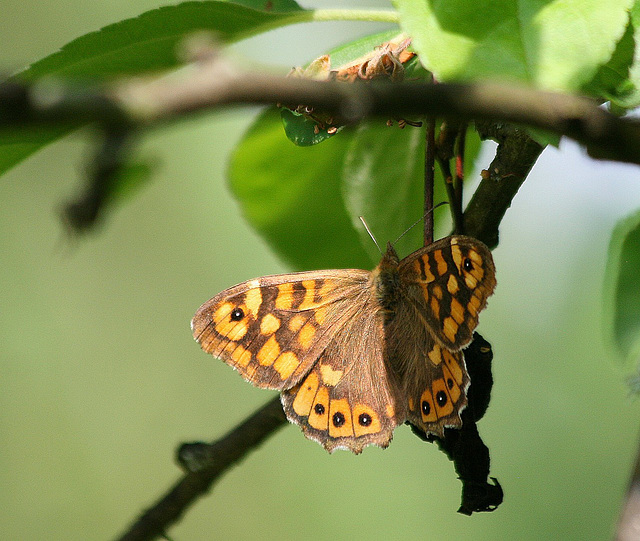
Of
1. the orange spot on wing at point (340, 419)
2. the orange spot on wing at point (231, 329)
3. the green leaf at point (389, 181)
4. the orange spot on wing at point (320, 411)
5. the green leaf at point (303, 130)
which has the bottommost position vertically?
the orange spot on wing at point (340, 419)

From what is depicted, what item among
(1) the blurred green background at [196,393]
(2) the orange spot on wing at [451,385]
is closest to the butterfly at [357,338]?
(2) the orange spot on wing at [451,385]

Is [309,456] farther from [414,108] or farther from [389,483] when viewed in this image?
[414,108]

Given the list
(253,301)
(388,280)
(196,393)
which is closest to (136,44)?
(253,301)

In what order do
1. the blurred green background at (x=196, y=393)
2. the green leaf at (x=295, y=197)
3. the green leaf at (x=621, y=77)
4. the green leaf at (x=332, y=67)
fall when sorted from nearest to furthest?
the green leaf at (x=621, y=77) → the green leaf at (x=332, y=67) → the green leaf at (x=295, y=197) → the blurred green background at (x=196, y=393)

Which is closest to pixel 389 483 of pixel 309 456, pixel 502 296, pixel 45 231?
pixel 309 456

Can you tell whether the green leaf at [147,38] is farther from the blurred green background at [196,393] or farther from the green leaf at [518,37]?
the blurred green background at [196,393]

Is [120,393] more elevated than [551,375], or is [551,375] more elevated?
[120,393]
